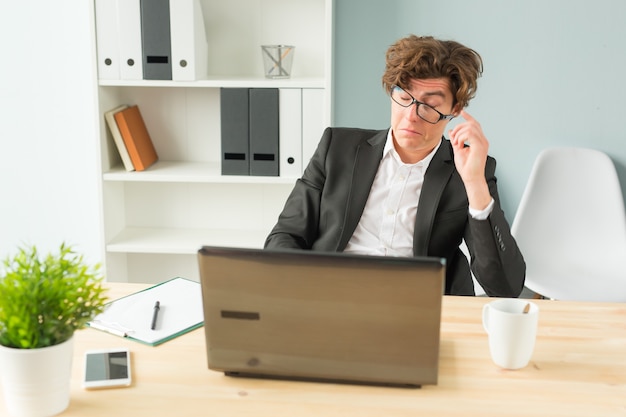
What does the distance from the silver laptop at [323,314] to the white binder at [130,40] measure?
180 cm

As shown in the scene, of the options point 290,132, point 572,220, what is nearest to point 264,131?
point 290,132

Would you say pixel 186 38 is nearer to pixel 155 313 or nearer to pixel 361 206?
pixel 361 206

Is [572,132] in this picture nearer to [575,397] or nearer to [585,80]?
[585,80]

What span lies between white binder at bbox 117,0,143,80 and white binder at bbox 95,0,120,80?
0.06 feet

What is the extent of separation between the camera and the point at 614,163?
294cm

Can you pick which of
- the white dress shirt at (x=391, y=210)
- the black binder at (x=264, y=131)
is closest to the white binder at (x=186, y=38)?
the black binder at (x=264, y=131)

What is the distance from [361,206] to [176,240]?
1264mm

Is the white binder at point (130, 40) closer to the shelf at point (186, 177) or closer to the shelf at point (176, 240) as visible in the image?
the shelf at point (186, 177)

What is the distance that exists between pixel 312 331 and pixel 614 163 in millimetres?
2116

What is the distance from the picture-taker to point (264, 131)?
2.86m

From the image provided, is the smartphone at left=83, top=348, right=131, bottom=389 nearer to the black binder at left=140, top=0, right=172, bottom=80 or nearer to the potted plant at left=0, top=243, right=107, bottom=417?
the potted plant at left=0, top=243, right=107, bottom=417

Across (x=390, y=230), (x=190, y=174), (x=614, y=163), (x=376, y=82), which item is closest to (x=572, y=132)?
(x=614, y=163)

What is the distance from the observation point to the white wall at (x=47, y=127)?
3217 millimetres

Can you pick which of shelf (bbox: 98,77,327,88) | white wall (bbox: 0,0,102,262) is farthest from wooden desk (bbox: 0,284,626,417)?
white wall (bbox: 0,0,102,262)
